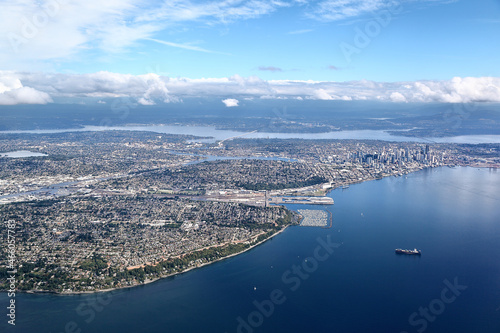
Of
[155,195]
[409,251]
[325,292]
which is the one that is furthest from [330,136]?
[325,292]

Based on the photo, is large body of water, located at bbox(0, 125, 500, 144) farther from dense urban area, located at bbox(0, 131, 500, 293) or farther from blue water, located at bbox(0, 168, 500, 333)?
blue water, located at bbox(0, 168, 500, 333)

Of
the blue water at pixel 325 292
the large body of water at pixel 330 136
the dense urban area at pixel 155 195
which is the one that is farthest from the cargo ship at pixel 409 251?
the large body of water at pixel 330 136

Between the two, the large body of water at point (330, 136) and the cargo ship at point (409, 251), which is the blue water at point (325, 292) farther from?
the large body of water at point (330, 136)

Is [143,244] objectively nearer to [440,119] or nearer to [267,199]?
[267,199]

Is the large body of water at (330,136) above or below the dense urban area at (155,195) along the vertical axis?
above

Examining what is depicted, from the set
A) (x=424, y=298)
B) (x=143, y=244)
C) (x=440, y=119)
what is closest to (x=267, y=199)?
(x=143, y=244)
